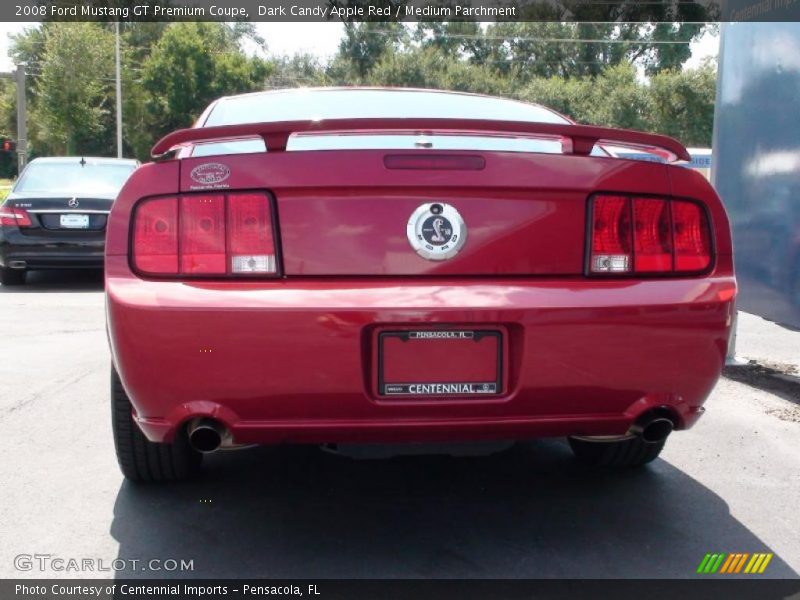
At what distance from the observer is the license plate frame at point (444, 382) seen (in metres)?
2.76

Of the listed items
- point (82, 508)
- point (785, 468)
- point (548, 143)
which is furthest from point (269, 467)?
point (785, 468)

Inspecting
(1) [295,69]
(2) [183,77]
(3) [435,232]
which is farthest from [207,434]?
(1) [295,69]

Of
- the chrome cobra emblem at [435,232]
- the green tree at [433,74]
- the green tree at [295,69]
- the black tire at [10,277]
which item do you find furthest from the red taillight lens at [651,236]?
the green tree at [295,69]

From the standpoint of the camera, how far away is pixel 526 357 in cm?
277

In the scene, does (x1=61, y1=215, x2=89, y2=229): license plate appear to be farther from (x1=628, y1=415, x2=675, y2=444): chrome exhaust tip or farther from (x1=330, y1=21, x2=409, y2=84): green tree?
(x1=330, y1=21, x2=409, y2=84): green tree

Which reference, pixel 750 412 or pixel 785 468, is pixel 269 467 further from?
pixel 750 412

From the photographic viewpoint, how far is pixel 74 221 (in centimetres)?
1059

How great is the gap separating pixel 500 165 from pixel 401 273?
44cm

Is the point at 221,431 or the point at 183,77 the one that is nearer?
the point at 221,431

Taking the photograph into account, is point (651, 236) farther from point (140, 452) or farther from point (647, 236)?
point (140, 452)

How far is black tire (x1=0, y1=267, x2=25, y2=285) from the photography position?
11.0 m

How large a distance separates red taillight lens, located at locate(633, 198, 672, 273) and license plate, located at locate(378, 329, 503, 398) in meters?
0.55

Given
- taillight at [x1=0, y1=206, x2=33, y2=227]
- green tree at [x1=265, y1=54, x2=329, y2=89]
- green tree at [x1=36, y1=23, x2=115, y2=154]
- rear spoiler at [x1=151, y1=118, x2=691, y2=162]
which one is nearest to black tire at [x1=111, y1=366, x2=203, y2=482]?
rear spoiler at [x1=151, y1=118, x2=691, y2=162]

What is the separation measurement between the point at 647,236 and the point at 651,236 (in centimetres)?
1
